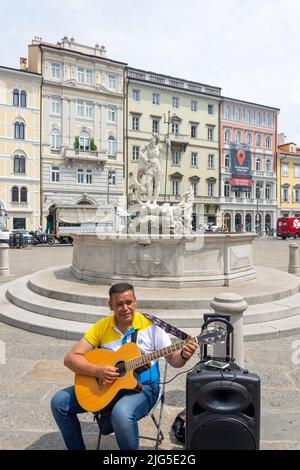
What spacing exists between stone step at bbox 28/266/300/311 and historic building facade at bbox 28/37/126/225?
→ 29.7 metres

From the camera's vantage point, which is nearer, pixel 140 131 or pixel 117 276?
pixel 117 276

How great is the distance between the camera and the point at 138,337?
9.21 ft

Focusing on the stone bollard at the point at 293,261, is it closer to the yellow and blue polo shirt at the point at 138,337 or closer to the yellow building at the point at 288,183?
the yellow and blue polo shirt at the point at 138,337

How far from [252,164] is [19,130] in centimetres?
3153

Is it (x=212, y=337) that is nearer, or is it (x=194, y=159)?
(x=212, y=337)

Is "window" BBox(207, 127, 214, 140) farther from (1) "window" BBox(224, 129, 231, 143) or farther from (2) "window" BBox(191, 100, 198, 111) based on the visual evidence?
(2) "window" BBox(191, 100, 198, 111)

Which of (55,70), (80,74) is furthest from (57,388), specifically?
(80,74)

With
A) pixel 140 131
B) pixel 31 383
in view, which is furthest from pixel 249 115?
pixel 31 383

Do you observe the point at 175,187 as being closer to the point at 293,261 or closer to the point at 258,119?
the point at 258,119

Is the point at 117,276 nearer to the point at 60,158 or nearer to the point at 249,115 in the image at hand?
the point at 60,158

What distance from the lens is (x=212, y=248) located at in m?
7.86

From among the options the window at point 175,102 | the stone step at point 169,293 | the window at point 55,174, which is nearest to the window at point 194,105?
the window at point 175,102

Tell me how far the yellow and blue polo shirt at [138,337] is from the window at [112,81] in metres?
41.7

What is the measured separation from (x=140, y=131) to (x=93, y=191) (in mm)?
9647
